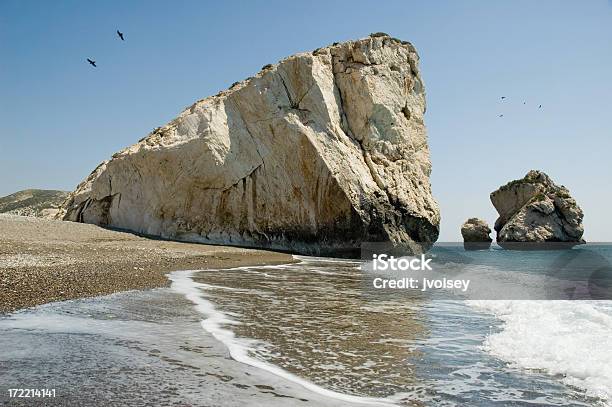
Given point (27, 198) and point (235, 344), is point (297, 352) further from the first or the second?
point (27, 198)

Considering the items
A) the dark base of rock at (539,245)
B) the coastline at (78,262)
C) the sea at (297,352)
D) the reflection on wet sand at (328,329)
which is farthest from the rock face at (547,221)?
the sea at (297,352)

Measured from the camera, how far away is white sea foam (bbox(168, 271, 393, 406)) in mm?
4430

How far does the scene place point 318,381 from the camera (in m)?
4.87

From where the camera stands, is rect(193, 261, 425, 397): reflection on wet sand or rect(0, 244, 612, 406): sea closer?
rect(0, 244, 612, 406): sea

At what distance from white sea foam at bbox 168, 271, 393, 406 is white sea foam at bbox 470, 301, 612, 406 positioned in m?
2.54

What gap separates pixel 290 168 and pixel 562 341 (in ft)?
74.0

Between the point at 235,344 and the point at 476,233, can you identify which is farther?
the point at 476,233

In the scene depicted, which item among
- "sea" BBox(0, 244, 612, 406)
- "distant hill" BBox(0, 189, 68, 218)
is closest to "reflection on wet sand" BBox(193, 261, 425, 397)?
"sea" BBox(0, 244, 612, 406)

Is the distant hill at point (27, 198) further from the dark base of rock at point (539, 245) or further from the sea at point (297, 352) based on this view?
the sea at point (297, 352)

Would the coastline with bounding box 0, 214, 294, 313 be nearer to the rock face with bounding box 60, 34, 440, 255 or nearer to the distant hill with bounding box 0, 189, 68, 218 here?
the rock face with bounding box 60, 34, 440, 255

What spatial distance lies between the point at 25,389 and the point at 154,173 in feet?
90.9

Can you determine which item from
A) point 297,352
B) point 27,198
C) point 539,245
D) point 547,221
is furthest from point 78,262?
point 27,198

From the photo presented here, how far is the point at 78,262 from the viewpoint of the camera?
45.4 feet

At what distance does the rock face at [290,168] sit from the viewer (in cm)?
2800
